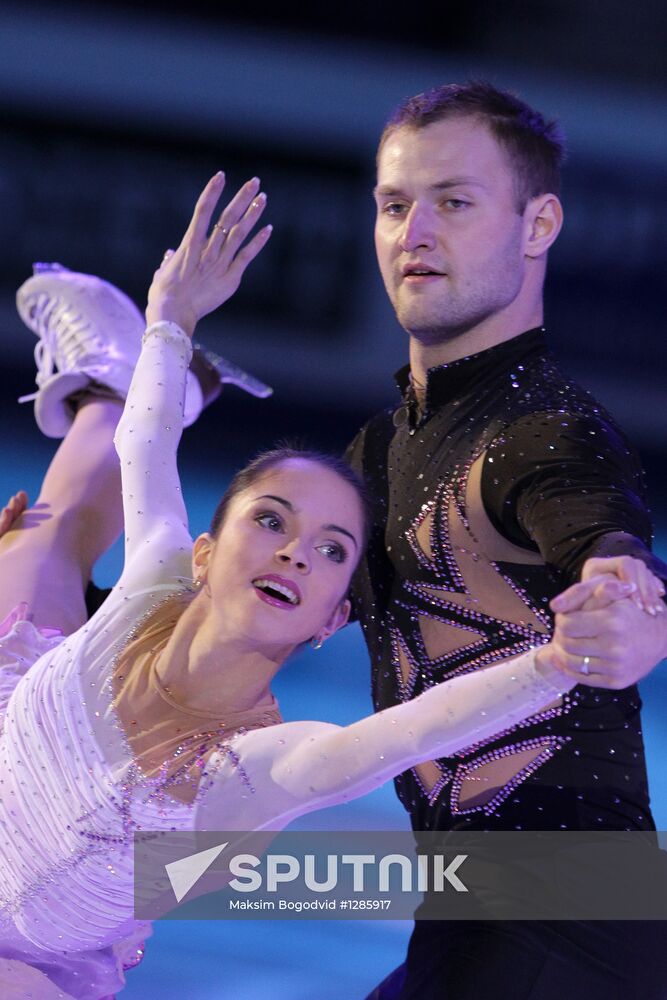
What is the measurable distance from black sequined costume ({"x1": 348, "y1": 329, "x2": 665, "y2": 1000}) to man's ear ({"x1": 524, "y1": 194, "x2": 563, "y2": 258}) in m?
0.15

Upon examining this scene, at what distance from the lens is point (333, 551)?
2.05 metres

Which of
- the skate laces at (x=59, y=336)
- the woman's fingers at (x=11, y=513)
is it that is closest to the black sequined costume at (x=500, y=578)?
the woman's fingers at (x=11, y=513)

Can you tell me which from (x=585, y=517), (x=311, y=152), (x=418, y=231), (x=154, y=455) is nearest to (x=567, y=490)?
(x=585, y=517)

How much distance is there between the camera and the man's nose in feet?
7.06

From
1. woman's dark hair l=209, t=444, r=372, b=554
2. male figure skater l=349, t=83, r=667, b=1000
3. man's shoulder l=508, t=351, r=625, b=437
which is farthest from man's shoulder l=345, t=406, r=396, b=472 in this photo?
man's shoulder l=508, t=351, r=625, b=437

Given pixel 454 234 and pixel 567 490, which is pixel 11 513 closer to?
pixel 454 234

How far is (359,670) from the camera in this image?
4297mm

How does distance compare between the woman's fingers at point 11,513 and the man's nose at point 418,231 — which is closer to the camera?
the man's nose at point 418,231

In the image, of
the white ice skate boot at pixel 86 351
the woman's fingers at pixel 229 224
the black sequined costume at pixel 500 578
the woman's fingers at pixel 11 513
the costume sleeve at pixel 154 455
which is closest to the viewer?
the black sequined costume at pixel 500 578

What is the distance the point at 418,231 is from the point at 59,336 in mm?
1414

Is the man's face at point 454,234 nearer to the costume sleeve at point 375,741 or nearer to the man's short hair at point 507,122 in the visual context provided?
the man's short hair at point 507,122

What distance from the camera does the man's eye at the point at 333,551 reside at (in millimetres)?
2043

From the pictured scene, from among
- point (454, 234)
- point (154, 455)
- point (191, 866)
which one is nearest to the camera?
point (191, 866)

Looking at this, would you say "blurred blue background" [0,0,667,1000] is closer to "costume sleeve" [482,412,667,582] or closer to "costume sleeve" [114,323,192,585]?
"costume sleeve" [114,323,192,585]
